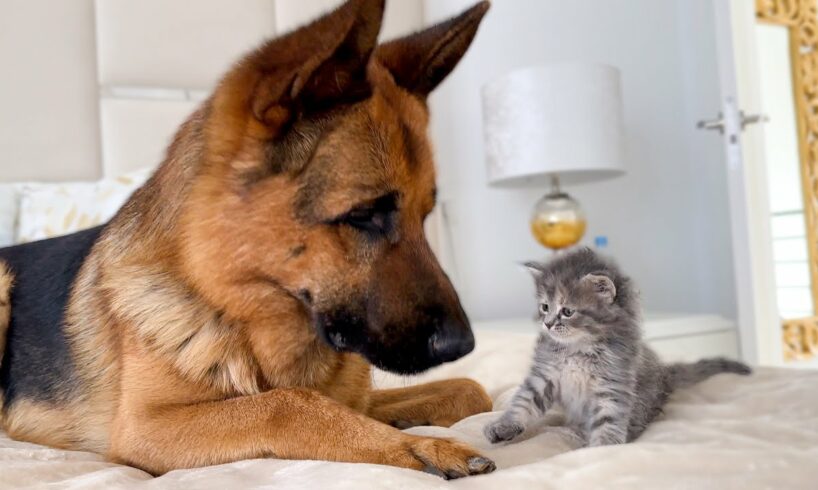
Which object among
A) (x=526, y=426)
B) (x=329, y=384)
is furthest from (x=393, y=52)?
(x=526, y=426)

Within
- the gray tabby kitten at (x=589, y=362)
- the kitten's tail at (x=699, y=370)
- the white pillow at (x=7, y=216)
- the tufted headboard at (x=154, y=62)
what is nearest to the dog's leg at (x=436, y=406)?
the gray tabby kitten at (x=589, y=362)

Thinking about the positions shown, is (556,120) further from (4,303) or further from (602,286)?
(4,303)

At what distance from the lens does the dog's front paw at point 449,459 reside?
2.85 feet

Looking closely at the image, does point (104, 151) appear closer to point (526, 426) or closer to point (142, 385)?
point (142, 385)

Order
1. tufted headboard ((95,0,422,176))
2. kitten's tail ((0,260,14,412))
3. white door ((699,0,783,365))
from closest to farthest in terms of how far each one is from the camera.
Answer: kitten's tail ((0,260,14,412)) < tufted headboard ((95,0,422,176)) < white door ((699,0,783,365))

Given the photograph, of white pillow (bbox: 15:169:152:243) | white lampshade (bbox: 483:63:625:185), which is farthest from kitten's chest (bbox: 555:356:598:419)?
white lampshade (bbox: 483:63:625:185)

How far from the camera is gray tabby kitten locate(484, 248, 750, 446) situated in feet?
3.68

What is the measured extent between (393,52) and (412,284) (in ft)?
1.75

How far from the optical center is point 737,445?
91 cm

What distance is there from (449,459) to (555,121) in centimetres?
209

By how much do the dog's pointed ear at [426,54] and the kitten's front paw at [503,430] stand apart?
654 mm

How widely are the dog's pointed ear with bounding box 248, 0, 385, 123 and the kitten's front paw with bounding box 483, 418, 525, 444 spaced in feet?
2.00

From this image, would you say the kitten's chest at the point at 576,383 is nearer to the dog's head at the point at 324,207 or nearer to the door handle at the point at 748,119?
the dog's head at the point at 324,207

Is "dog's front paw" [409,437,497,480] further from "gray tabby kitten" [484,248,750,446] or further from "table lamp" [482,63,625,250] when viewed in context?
"table lamp" [482,63,625,250]
